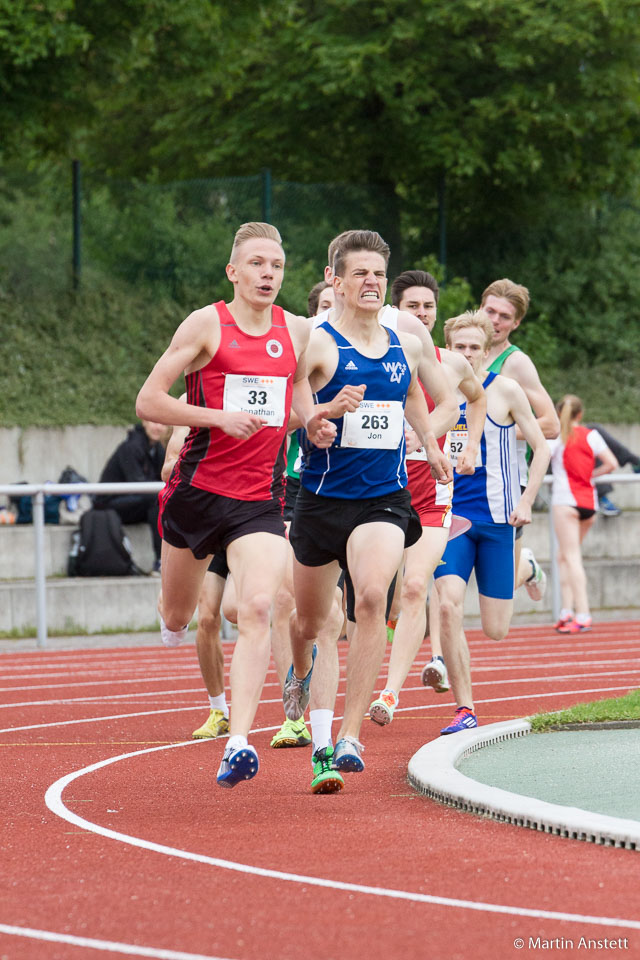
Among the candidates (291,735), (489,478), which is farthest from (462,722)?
(489,478)

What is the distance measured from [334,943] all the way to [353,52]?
2027cm

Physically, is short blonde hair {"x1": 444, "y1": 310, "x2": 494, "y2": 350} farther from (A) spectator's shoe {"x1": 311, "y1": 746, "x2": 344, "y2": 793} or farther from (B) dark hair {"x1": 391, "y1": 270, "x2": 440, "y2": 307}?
(A) spectator's shoe {"x1": 311, "y1": 746, "x2": 344, "y2": 793}

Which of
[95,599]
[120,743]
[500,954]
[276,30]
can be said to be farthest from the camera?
[276,30]

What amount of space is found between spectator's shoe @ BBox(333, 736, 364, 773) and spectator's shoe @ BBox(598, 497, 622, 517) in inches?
525

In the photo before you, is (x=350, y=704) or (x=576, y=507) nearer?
(x=350, y=704)

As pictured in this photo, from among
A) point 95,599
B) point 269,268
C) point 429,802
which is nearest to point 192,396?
point 269,268

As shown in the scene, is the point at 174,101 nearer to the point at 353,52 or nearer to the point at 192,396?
the point at 353,52

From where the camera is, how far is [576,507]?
55.0ft

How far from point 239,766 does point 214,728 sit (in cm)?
287

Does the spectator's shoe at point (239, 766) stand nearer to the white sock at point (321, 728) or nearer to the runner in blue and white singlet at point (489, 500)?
the white sock at point (321, 728)

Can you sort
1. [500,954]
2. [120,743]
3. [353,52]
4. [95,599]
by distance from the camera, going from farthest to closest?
1. [353,52]
2. [95,599]
3. [120,743]
4. [500,954]

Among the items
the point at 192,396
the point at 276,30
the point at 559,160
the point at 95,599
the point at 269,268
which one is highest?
the point at 276,30

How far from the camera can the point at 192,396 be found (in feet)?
23.0

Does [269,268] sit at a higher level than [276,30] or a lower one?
lower
